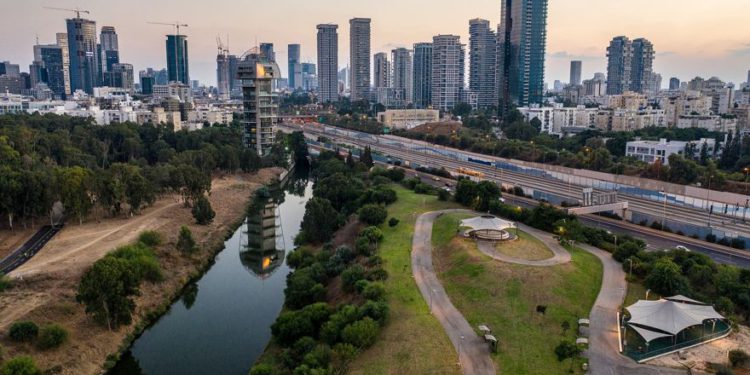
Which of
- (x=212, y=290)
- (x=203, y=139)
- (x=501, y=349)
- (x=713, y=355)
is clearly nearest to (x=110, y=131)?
(x=203, y=139)

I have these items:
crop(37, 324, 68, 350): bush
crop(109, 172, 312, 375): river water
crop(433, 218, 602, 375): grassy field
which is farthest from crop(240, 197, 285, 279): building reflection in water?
crop(37, 324, 68, 350): bush

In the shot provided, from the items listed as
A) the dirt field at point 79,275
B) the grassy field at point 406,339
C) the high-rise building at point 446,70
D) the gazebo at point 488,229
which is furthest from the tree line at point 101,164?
the high-rise building at point 446,70

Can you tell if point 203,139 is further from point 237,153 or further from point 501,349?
point 501,349

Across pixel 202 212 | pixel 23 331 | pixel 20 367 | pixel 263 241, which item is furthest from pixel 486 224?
pixel 20 367

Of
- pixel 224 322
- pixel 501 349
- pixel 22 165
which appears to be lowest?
pixel 224 322

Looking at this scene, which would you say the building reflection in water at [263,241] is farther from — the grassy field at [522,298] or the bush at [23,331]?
the bush at [23,331]

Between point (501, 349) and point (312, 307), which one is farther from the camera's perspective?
point (312, 307)

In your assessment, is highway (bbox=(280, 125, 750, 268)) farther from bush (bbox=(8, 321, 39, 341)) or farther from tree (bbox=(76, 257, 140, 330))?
bush (bbox=(8, 321, 39, 341))
